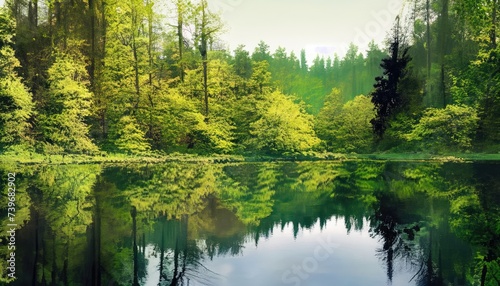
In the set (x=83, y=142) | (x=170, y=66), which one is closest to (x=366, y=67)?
(x=170, y=66)

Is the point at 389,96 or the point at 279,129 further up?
the point at 389,96

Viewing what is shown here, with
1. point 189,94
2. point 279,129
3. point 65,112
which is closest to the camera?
point 65,112

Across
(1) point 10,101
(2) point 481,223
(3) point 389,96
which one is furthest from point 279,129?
(2) point 481,223

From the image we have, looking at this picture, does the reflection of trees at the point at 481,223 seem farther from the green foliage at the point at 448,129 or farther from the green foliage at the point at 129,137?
the green foliage at the point at 129,137

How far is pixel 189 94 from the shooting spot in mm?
30500

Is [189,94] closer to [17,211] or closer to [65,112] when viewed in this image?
[65,112]

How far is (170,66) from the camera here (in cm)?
3111

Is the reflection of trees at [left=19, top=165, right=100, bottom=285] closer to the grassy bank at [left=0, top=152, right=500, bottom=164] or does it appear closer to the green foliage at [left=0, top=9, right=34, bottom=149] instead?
the grassy bank at [left=0, top=152, right=500, bottom=164]

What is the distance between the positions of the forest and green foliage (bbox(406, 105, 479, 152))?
0.22 feet

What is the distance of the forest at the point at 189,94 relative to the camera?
24.8 metres

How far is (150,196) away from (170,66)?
744 inches

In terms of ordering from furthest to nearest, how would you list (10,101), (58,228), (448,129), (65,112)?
(448,129) < (65,112) < (10,101) < (58,228)

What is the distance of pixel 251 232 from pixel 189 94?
855 inches

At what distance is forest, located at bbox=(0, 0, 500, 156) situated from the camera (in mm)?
24781
